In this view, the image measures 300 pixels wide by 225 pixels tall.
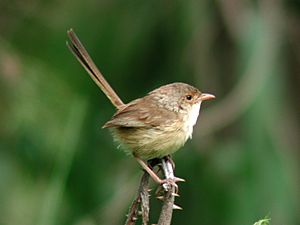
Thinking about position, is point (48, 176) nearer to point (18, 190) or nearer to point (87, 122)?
point (18, 190)

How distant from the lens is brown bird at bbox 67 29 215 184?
3859 mm

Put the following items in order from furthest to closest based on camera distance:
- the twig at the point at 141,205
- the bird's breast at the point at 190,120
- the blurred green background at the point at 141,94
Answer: the blurred green background at the point at 141,94, the bird's breast at the point at 190,120, the twig at the point at 141,205

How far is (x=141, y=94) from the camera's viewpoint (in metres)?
6.08

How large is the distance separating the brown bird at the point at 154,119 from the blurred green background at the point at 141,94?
2.25 ft

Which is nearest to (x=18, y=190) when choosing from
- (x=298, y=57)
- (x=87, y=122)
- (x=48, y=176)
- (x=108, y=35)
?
(x=48, y=176)

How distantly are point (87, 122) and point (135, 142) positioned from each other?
181 cm

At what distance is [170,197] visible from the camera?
285 centimetres

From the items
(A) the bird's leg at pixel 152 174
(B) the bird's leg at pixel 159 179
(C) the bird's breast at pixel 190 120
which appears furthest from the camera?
(C) the bird's breast at pixel 190 120

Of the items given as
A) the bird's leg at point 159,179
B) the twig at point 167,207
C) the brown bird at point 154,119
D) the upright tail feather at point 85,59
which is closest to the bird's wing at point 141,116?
the brown bird at point 154,119

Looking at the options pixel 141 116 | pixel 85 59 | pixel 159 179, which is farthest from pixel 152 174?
pixel 85 59

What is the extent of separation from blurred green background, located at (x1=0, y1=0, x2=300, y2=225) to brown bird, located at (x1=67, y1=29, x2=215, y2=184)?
0.69 m

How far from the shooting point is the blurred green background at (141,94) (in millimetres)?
5324

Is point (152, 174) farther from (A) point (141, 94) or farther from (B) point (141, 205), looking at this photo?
(A) point (141, 94)

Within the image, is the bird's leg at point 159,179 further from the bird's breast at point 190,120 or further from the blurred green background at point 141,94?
the blurred green background at point 141,94
